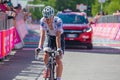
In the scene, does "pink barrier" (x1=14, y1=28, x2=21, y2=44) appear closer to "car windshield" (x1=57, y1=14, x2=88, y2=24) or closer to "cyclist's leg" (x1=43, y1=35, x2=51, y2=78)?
"car windshield" (x1=57, y1=14, x2=88, y2=24)

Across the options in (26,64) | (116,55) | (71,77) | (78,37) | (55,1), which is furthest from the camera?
(55,1)

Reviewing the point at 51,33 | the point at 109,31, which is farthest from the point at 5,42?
the point at 109,31

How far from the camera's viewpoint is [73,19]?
2325cm

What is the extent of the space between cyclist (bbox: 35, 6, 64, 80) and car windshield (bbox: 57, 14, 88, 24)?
41.8 feet

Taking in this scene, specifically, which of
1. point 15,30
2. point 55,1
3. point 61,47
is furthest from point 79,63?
point 55,1

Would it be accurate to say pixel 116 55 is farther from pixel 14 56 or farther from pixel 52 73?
pixel 52 73

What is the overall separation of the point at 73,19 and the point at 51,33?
13.3 meters

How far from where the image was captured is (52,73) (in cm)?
973

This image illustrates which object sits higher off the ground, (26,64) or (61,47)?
(61,47)

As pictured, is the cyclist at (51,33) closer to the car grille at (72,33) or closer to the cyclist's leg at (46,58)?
the cyclist's leg at (46,58)

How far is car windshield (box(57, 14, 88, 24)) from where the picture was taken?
23.0 meters

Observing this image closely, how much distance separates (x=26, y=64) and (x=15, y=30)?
16.4 feet

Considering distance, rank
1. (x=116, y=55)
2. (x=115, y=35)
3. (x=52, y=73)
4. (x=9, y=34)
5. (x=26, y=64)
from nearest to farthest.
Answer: (x=52, y=73)
(x=26, y=64)
(x=9, y=34)
(x=116, y=55)
(x=115, y=35)

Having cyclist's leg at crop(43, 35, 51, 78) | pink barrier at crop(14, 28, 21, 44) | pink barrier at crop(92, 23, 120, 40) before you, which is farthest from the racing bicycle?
pink barrier at crop(92, 23, 120, 40)
